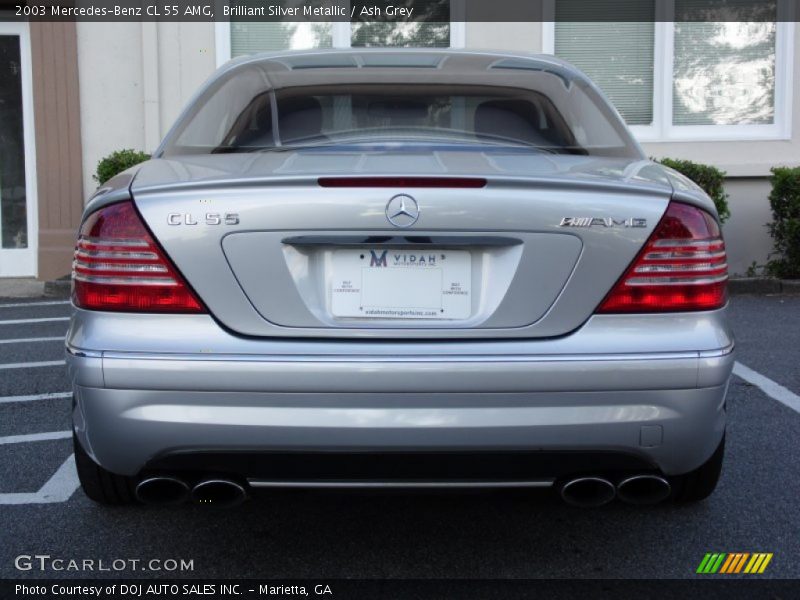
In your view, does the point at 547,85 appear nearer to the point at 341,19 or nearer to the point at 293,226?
the point at 293,226

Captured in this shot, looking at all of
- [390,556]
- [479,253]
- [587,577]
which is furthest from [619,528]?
[479,253]

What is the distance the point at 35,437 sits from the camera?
4.33 metres

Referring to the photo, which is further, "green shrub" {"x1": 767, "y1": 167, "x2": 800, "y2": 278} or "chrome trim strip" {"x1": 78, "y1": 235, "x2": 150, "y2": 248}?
"green shrub" {"x1": 767, "y1": 167, "x2": 800, "y2": 278}

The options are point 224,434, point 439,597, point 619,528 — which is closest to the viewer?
point 224,434

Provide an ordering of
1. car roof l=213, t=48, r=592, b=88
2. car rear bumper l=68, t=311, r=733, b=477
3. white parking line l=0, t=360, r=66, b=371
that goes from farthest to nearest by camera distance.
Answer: white parking line l=0, t=360, r=66, b=371, car roof l=213, t=48, r=592, b=88, car rear bumper l=68, t=311, r=733, b=477

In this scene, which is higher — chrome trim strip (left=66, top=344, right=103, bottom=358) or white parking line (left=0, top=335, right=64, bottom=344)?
chrome trim strip (left=66, top=344, right=103, bottom=358)

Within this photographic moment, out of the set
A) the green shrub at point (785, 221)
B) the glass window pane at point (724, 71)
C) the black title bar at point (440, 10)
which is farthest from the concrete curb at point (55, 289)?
the green shrub at point (785, 221)

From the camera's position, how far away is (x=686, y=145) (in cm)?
972

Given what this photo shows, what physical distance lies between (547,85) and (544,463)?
1.61 meters

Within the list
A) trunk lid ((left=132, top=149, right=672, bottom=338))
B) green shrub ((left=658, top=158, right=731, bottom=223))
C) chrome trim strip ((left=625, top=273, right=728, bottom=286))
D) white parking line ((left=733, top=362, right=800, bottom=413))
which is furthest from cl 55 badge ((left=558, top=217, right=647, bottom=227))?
green shrub ((left=658, top=158, right=731, bottom=223))

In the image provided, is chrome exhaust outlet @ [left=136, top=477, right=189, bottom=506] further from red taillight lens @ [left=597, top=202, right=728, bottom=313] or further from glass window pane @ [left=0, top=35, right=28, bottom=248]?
glass window pane @ [left=0, top=35, right=28, bottom=248]

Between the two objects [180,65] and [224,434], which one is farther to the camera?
[180,65]

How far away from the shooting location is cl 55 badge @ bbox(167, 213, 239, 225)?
2406 millimetres

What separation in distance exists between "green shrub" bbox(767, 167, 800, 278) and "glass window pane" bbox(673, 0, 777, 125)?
1061mm
